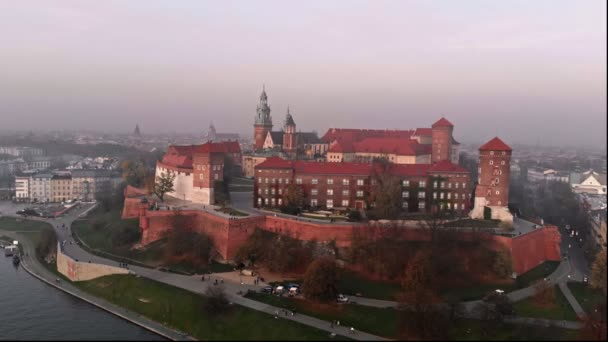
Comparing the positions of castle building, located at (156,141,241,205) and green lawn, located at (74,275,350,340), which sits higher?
castle building, located at (156,141,241,205)

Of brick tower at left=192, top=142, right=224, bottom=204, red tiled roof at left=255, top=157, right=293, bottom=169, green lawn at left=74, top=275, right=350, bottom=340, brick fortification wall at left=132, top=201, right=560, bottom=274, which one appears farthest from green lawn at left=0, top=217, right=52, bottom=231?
red tiled roof at left=255, top=157, right=293, bottom=169

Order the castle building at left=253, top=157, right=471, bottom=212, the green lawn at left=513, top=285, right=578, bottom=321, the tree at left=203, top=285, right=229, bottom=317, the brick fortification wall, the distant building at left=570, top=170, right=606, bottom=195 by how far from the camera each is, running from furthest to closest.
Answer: the distant building at left=570, top=170, right=606, bottom=195
the castle building at left=253, top=157, right=471, bottom=212
the brick fortification wall
the tree at left=203, top=285, right=229, bottom=317
the green lawn at left=513, top=285, right=578, bottom=321

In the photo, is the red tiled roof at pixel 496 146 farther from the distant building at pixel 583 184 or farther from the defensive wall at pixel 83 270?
the defensive wall at pixel 83 270

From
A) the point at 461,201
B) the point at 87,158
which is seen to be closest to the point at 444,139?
the point at 461,201

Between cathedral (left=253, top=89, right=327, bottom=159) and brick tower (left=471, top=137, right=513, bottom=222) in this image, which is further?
cathedral (left=253, top=89, right=327, bottom=159)

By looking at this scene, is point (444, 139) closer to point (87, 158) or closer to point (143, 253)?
point (143, 253)

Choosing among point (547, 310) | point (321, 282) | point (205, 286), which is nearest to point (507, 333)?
point (547, 310)

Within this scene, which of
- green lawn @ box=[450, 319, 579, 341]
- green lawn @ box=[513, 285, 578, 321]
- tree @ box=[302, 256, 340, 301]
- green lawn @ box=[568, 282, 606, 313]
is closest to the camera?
green lawn @ box=[450, 319, 579, 341]

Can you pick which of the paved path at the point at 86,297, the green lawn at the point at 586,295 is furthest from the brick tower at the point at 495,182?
the paved path at the point at 86,297

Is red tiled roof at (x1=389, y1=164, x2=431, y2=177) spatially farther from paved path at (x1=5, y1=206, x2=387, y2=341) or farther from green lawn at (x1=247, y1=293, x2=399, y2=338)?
paved path at (x1=5, y1=206, x2=387, y2=341)
